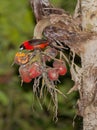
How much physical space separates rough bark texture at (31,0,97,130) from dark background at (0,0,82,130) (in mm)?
816

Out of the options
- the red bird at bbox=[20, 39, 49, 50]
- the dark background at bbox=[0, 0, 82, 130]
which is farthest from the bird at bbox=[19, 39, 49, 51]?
the dark background at bbox=[0, 0, 82, 130]

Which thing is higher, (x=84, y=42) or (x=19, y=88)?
(x=84, y=42)

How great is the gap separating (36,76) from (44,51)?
10cm

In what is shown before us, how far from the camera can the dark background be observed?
2889 millimetres

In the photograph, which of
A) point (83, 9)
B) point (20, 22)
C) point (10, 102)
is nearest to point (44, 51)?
point (83, 9)

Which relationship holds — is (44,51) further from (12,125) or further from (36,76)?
(12,125)

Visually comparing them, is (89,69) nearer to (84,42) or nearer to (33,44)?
(84,42)

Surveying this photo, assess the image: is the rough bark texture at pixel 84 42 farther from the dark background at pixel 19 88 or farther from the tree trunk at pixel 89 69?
the dark background at pixel 19 88

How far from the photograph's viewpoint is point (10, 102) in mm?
3201

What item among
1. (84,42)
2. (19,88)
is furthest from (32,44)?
(19,88)

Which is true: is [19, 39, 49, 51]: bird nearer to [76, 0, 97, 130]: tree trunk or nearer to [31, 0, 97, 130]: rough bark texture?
[31, 0, 97, 130]: rough bark texture

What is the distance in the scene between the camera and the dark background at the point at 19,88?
2.89 metres

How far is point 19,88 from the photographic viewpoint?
123 inches

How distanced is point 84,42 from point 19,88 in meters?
1.43
